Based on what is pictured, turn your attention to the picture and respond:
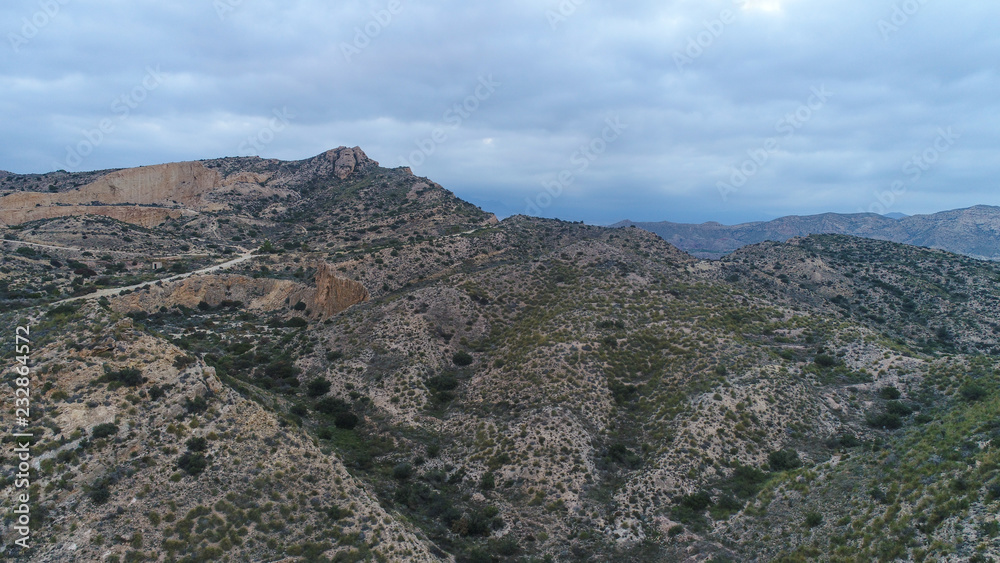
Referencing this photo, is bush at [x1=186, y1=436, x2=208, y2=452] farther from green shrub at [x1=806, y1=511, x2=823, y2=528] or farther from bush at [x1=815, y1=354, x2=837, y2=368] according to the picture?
bush at [x1=815, y1=354, x2=837, y2=368]

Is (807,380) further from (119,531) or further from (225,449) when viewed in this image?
(119,531)

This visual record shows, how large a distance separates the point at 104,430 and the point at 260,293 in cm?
4010

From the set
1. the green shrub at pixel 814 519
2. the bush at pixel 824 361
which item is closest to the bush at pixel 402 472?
the green shrub at pixel 814 519

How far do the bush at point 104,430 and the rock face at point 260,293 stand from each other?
104 ft

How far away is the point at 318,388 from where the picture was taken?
3769 cm

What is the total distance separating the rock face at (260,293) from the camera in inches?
2025

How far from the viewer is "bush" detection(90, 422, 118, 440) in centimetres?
2020

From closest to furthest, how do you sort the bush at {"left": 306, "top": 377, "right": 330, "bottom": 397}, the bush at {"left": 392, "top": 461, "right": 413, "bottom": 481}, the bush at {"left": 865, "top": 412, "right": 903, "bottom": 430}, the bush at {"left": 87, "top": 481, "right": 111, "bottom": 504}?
1. the bush at {"left": 87, "top": 481, "right": 111, "bottom": 504}
2. the bush at {"left": 392, "top": 461, "right": 413, "bottom": 481}
3. the bush at {"left": 865, "top": 412, "right": 903, "bottom": 430}
4. the bush at {"left": 306, "top": 377, "right": 330, "bottom": 397}

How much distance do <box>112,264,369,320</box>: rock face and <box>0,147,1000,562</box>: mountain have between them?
0.34 metres

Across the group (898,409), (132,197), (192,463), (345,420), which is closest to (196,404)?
(192,463)

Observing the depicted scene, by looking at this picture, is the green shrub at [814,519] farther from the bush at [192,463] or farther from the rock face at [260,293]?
the rock face at [260,293]

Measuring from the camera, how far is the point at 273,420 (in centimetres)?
2481

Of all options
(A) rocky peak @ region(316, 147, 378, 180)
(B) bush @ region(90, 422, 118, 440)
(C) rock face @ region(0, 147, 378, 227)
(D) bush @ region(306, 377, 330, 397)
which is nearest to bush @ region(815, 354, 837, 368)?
(D) bush @ region(306, 377, 330, 397)

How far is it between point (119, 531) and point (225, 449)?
195 inches
